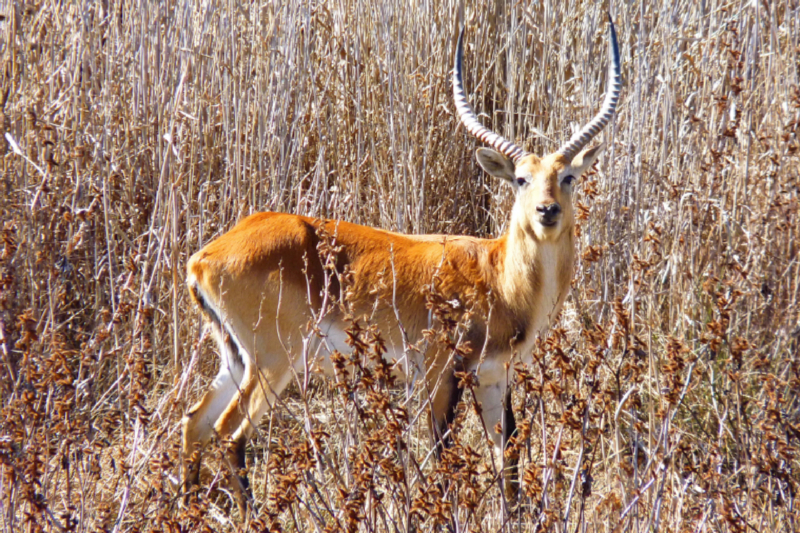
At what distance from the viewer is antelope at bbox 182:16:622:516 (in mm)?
3746

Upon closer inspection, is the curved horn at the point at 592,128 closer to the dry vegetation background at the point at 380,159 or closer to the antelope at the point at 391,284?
the antelope at the point at 391,284

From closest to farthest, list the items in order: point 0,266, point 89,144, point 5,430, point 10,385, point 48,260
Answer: point 5,430 < point 10,385 < point 0,266 < point 48,260 < point 89,144

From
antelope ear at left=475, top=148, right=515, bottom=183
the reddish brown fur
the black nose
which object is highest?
antelope ear at left=475, top=148, right=515, bottom=183

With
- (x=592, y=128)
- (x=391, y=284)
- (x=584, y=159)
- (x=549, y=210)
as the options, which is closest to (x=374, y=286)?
(x=391, y=284)

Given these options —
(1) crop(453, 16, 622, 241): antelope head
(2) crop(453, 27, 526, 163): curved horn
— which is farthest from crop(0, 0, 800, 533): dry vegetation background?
(2) crop(453, 27, 526, 163): curved horn

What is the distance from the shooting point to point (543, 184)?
12.3 feet

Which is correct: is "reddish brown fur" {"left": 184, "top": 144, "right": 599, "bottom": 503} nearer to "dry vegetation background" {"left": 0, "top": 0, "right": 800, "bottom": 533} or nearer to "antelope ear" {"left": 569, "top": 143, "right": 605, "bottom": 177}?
"antelope ear" {"left": 569, "top": 143, "right": 605, "bottom": 177}

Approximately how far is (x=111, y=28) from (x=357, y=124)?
1.66 m

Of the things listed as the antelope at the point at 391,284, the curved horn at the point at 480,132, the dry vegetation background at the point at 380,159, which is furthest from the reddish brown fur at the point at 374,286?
the dry vegetation background at the point at 380,159

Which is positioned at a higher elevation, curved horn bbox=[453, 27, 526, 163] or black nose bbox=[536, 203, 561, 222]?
curved horn bbox=[453, 27, 526, 163]

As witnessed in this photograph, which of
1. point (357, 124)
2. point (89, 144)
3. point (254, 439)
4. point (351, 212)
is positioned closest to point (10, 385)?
point (254, 439)

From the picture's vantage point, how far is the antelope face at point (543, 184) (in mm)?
3693

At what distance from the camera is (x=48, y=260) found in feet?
15.0

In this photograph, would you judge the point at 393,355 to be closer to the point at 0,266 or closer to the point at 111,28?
the point at 0,266
